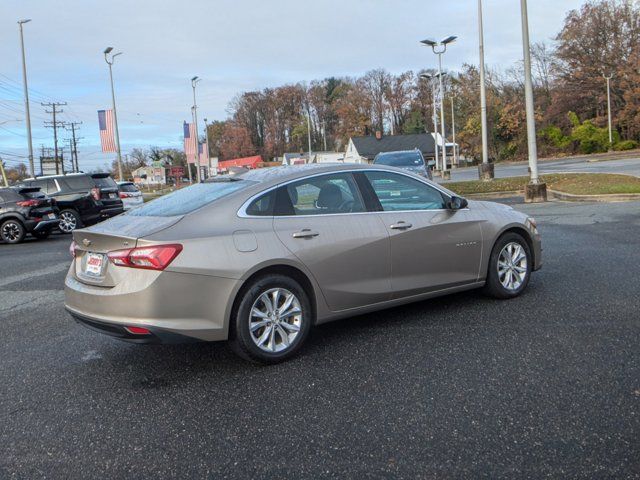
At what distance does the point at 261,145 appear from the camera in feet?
367

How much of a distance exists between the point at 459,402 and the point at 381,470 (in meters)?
0.91

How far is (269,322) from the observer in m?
4.35

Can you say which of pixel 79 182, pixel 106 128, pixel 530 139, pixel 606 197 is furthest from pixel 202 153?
pixel 606 197

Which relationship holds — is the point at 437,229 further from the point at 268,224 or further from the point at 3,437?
the point at 3,437

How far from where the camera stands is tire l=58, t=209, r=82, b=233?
1697 centimetres

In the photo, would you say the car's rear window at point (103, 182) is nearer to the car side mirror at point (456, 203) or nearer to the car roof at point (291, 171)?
the car roof at point (291, 171)

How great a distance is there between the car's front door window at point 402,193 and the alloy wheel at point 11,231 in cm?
1296

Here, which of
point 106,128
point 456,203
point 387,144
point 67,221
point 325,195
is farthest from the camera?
point 387,144

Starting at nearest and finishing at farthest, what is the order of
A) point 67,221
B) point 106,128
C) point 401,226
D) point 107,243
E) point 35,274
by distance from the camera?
1. point 107,243
2. point 401,226
3. point 35,274
4. point 67,221
5. point 106,128

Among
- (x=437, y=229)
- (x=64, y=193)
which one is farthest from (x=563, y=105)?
(x=437, y=229)

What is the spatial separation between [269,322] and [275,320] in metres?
0.05

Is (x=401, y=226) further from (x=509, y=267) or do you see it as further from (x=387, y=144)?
(x=387, y=144)

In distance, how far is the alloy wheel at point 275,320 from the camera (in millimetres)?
4297

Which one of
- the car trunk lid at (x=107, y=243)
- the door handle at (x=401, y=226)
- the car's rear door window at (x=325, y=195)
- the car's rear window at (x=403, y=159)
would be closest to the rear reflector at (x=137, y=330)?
the car trunk lid at (x=107, y=243)
